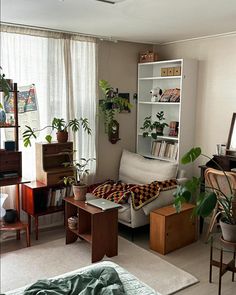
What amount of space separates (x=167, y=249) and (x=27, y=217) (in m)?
1.72

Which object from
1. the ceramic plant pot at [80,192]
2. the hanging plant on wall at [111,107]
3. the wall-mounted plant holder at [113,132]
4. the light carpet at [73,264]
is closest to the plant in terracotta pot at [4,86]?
the ceramic plant pot at [80,192]

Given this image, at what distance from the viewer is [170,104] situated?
4.70 metres

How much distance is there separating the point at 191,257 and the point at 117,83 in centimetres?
254

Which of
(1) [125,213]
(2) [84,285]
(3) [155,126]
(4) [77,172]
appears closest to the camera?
(2) [84,285]

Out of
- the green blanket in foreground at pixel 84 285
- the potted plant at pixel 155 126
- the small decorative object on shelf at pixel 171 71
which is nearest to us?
the green blanket in foreground at pixel 84 285

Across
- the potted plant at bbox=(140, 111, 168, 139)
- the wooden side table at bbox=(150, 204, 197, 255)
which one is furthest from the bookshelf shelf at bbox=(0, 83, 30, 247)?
the potted plant at bbox=(140, 111, 168, 139)

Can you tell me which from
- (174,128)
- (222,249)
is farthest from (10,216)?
(174,128)

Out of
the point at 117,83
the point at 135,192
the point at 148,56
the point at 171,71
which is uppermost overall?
the point at 148,56

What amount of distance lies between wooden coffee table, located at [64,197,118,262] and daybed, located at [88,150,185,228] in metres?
0.35

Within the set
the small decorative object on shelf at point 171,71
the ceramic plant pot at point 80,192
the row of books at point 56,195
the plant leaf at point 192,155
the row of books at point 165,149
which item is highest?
the small decorative object on shelf at point 171,71

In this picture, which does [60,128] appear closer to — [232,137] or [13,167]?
[13,167]

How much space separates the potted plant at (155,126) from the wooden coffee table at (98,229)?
5.36ft

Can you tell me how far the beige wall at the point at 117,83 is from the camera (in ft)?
15.1

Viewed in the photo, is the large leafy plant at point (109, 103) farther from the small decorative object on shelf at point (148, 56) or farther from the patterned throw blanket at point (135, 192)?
the patterned throw blanket at point (135, 192)
